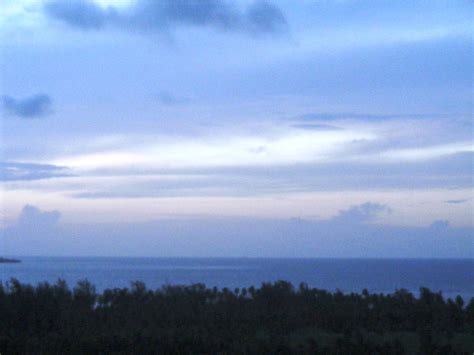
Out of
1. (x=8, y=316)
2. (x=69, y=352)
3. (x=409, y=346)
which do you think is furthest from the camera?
(x=8, y=316)

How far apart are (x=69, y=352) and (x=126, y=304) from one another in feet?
22.0

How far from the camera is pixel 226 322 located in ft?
56.7

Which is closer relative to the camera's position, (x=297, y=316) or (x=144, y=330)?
(x=144, y=330)

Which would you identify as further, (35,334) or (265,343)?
(35,334)

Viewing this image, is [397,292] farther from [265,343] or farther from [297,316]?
[265,343]

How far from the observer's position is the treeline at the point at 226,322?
44.3 feet

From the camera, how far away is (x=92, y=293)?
20594 mm

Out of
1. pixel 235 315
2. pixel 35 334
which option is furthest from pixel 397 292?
pixel 35 334

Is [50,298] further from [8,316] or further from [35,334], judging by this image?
[35,334]

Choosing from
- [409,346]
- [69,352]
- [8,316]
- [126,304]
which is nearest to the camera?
[69,352]

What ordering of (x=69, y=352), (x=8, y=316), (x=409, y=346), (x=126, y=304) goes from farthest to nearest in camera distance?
(x=126, y=304) → (x=8, y=316) → (x=409, y=346) → (x=69, y=352)

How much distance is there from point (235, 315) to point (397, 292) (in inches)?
197

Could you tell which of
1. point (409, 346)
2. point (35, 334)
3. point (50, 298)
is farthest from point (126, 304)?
point (409, 346)

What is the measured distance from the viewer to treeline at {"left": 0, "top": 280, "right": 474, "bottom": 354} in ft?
44.3
